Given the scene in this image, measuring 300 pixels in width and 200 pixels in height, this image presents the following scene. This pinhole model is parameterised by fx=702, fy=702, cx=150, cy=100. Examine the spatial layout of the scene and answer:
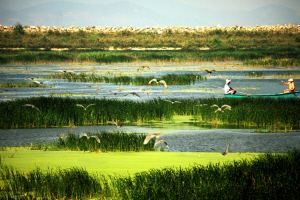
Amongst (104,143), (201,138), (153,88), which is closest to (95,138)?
(104,143)

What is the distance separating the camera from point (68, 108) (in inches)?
966

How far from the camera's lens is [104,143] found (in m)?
18.0

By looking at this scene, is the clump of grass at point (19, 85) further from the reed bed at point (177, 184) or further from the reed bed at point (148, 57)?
the reed bed at point (177, 184)

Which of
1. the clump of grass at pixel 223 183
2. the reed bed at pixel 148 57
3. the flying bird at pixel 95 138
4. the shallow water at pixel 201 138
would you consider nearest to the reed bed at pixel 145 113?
the shallow water at pixel 201 138

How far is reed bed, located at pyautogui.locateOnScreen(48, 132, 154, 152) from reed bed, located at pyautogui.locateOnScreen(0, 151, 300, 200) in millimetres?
4482

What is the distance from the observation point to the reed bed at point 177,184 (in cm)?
1145

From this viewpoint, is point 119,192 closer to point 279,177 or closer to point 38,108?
point 279,177

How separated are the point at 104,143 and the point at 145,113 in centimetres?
681

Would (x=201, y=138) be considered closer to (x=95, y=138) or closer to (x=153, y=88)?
(x=95, y=138)

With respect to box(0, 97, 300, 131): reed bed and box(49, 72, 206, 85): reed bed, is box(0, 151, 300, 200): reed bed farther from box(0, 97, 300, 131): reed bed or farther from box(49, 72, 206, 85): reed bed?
box(49, 72, 206, 85): reed bed

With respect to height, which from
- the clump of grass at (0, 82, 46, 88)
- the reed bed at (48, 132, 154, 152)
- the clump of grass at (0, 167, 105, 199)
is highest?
the clump of grass at (0, 167, 105, 199)

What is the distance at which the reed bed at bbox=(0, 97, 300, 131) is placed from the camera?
76.0ft

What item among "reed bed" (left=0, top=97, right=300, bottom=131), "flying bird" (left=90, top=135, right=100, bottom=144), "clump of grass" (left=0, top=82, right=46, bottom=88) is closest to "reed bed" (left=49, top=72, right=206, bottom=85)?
"clump of grass" (left=0, top=82, right=46, bottom=88)

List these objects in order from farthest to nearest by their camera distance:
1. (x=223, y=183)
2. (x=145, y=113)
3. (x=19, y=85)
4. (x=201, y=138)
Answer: (x=19, y=85) → (x=145, y=113) → (x=201, y=138) → (x=223, y=183)
